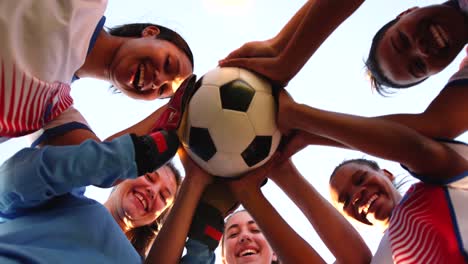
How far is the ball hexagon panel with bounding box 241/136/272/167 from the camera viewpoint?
1.57 metres

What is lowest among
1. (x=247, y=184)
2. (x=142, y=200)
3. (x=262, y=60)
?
(x=142, y=200)

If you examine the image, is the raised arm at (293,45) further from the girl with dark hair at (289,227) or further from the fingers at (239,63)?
the girl with dark hair at (289,227)

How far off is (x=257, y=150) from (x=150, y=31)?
0.91 metres

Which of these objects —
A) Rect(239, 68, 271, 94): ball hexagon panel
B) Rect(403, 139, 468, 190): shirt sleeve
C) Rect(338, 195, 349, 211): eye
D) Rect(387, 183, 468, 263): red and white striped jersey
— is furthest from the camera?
Rect(338, 195, 349, 211): eye

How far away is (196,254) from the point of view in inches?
63.3

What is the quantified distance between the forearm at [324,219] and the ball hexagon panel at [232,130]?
1.29 feet

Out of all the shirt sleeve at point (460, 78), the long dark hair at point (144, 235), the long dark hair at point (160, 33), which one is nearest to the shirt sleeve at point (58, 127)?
the long dark hair at point (160, 33)

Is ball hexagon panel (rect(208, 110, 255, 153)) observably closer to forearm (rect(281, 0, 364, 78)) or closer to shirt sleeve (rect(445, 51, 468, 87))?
forearm (rect(281, 0, 364, 78))

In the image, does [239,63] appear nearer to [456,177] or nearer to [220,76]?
[220,76]

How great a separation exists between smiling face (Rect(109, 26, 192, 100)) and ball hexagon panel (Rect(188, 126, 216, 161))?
1.59 feet

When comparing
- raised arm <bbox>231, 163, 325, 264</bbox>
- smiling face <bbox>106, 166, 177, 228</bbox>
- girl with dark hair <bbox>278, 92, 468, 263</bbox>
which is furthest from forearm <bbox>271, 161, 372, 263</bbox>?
smiling face <bbox>106, 166, 177, 228</bbox>

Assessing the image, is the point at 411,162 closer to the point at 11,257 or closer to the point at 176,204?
the point at 176,204

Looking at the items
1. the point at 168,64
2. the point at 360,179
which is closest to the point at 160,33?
the point at 168,64

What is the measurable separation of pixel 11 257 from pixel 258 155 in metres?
0.87
